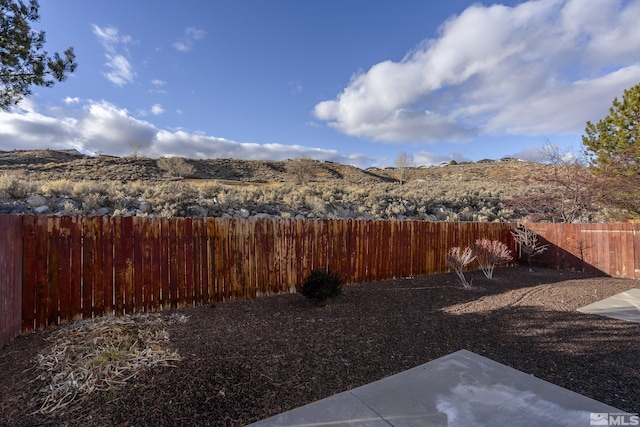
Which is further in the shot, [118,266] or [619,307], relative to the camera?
[619,307]

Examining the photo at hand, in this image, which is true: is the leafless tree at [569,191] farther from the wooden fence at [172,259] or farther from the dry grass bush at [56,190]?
the dry grass bush at [56,190]

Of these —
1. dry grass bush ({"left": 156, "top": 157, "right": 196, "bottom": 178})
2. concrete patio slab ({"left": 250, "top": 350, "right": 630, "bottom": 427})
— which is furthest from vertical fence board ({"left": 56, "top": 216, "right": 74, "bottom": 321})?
dry grass bush ({"left": 156, "top": 157, "right": 196, "bottom": 178})

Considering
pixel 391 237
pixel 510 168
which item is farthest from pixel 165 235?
pixel 510 168

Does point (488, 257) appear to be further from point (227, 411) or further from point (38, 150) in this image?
point (38, 150)

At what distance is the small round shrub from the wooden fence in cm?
138

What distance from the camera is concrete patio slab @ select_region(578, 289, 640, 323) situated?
5840 mm

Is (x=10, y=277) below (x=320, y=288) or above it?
above

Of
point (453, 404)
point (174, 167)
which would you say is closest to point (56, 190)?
point (453, 404)

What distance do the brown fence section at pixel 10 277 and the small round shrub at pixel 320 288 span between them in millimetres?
3936

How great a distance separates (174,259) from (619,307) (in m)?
7.99

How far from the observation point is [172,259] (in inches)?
241

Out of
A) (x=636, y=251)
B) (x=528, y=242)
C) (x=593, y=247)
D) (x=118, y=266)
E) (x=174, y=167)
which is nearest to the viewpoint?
(x=118, y=266)

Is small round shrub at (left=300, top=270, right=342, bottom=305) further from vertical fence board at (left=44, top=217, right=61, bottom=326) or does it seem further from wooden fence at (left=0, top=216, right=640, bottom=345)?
vertical fence board at (left=44, top=217, right=61, bottom=326)

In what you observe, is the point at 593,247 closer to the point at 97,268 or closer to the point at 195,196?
the point at 97,268
